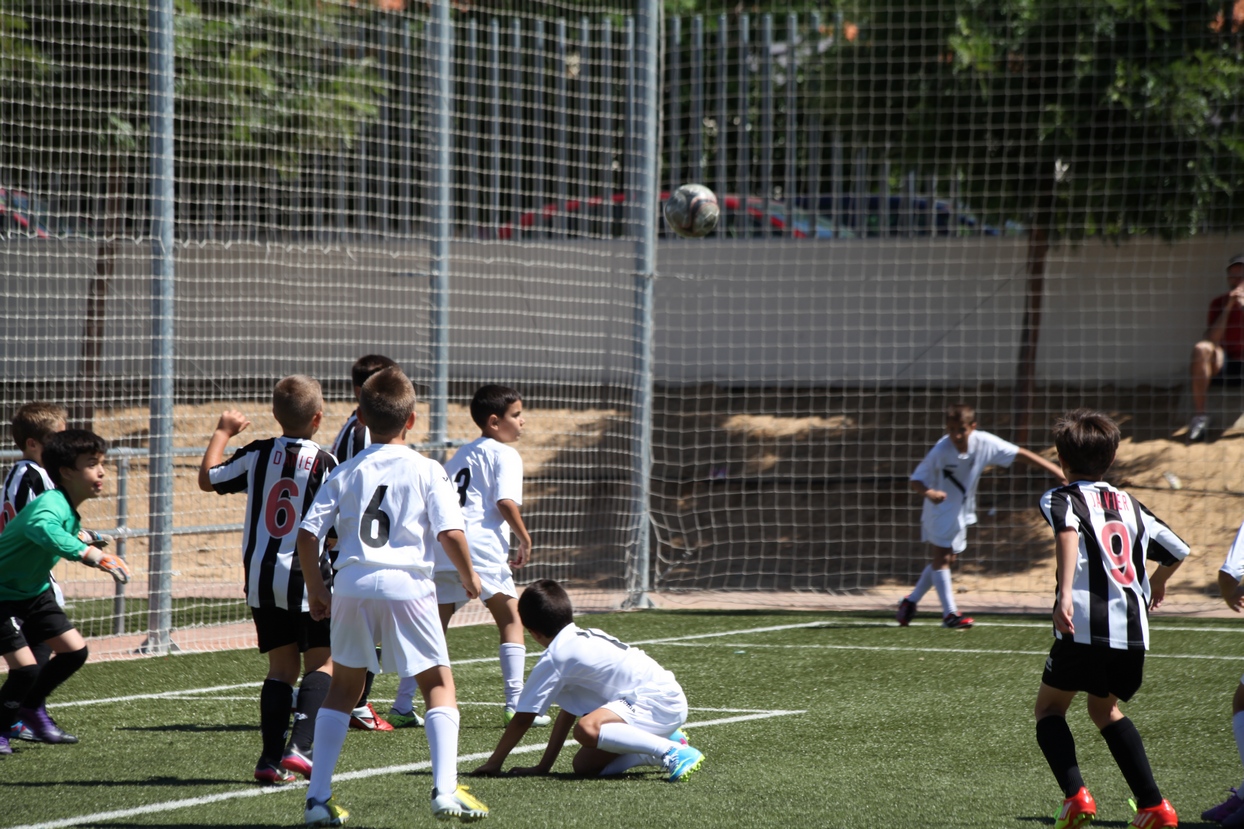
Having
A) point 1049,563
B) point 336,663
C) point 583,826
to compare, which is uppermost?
point 336,663

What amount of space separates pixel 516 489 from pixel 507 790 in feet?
6.57

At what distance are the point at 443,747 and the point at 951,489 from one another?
615 centimetres

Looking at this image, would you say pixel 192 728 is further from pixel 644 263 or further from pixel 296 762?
pixel 644 263

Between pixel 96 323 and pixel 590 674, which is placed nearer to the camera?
pixel 590 674

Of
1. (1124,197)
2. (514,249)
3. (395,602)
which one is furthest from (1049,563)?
(395,602)

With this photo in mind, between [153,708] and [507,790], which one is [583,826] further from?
[153,708]

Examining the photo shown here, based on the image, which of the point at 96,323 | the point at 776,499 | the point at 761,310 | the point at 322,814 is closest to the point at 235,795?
the point at 322,814

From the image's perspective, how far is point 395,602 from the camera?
4.28 metres

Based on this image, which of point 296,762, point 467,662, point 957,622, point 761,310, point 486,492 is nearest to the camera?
point 296,762

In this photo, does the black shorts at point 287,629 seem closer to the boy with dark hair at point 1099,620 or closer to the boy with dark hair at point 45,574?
the boy with dark hair at point 45,574

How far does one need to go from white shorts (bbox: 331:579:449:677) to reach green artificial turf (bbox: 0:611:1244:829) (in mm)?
536

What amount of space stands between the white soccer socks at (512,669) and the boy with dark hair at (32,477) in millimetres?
1927

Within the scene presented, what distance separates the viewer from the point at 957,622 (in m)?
9.47

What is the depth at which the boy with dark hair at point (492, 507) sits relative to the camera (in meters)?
6.41
